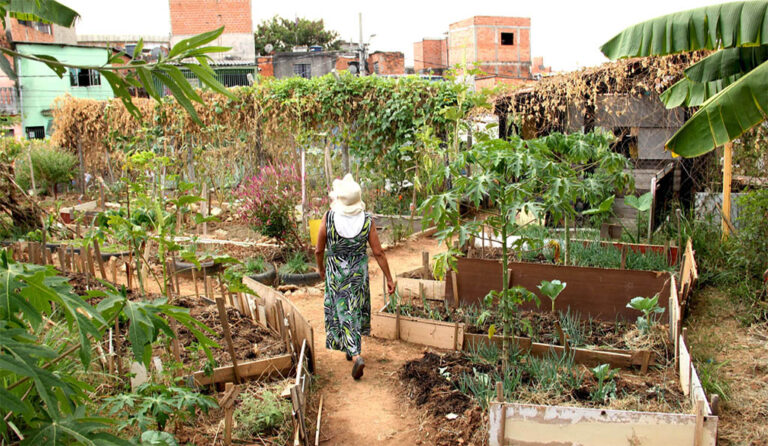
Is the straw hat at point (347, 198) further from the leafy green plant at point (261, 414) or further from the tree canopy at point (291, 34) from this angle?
the tree canopy at point (291, 34)

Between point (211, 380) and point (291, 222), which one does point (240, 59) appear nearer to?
point (291, 222)

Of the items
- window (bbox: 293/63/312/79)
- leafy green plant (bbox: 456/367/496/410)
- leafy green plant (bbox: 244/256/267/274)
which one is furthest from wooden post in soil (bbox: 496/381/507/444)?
window (bbox: 293/63/312/79)

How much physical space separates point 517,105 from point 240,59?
20285 millimetres

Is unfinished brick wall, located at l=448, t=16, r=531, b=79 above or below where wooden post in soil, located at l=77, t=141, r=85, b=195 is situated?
above

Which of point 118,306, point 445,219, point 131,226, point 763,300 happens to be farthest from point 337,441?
point 763,300

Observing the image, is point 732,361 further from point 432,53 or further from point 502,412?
point 432,53

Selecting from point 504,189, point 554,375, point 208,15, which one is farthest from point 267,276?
point 208,15

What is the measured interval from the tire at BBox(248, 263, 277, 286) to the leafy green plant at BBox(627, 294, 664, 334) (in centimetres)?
453

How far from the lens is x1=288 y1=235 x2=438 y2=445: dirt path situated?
407 centimetres

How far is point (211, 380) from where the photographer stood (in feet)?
13.2

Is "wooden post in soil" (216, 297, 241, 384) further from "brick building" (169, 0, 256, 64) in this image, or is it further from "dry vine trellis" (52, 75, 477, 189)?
"brick building" (169, 0, 256, 64)

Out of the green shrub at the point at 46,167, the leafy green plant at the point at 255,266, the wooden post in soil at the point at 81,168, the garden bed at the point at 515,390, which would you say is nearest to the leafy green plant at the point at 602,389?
the garden bed at the point at 515,390

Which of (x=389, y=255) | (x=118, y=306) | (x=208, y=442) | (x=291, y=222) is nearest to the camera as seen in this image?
(x=118, y=306)

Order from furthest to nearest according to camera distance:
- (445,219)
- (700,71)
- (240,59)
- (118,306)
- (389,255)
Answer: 1. (240,59)
2. (389,255)
3. (700,71)
4. (445,219)
5. (118,306)
